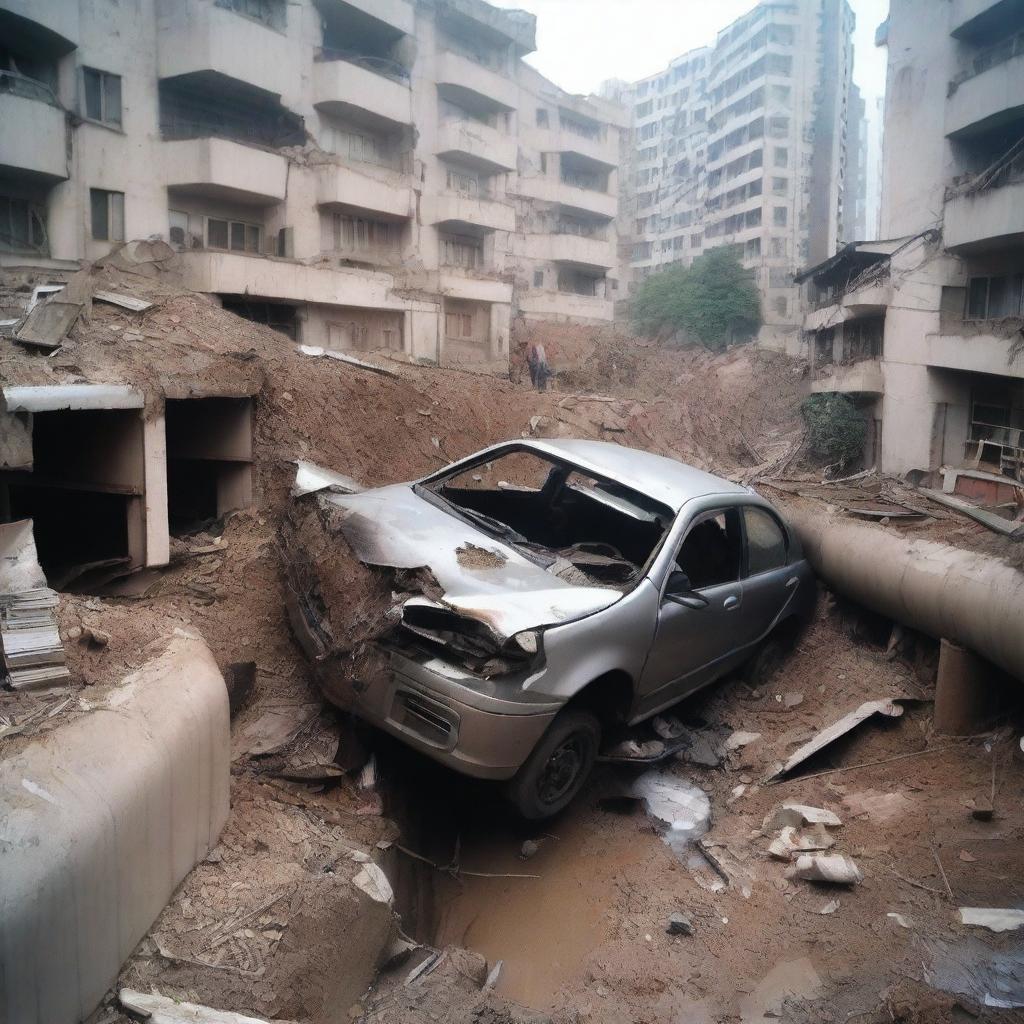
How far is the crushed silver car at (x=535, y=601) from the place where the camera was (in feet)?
12.4

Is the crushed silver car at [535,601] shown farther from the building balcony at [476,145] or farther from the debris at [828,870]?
the building balcony at [476,145]

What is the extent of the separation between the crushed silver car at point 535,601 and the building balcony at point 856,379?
17411mm

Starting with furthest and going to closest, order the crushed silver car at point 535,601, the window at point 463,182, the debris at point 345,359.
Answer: the window at point 463,182 < the debris at point 345,359 < the crushed silver car at point 535,601

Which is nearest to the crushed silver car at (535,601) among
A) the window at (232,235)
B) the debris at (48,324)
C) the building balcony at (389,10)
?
the debris at (48,324)

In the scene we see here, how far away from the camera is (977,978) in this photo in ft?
10.4

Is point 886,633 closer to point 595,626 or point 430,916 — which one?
point 595,626

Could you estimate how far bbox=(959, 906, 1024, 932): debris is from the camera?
11.2ft

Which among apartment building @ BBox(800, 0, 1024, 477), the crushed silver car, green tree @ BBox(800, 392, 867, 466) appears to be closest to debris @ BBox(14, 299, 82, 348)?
the crushed silver car

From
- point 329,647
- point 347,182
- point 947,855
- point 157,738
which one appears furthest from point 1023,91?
point 157,738

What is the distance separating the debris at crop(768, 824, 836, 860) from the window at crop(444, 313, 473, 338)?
2243cm

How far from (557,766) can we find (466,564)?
1.23 metres

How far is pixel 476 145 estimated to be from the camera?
2566 cm

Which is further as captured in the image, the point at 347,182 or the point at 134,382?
the point at 347,182

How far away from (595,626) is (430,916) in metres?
1.73
